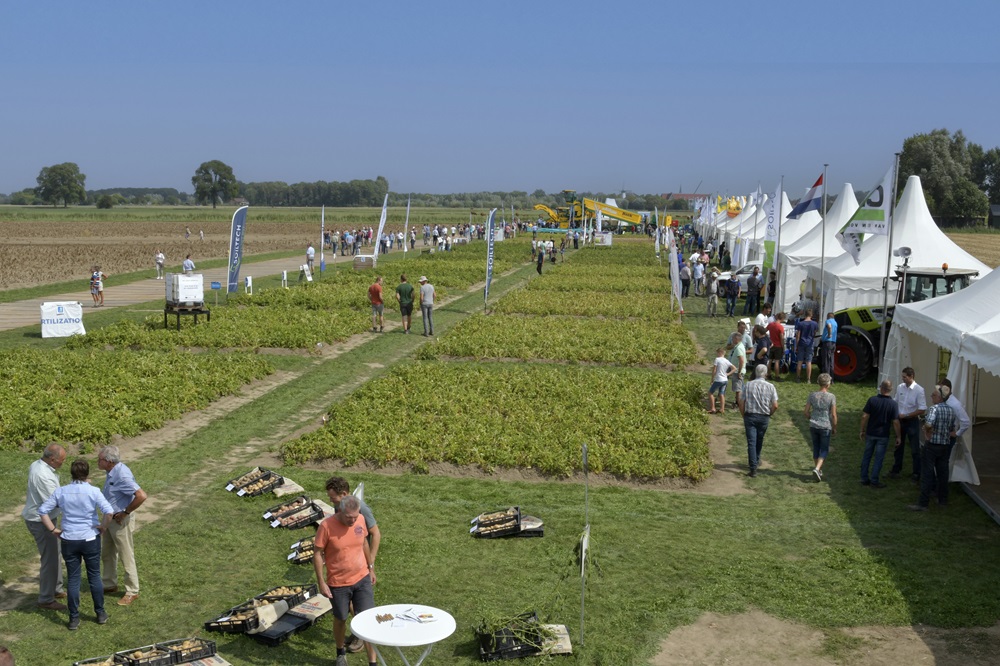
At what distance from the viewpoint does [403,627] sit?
7.20 meters

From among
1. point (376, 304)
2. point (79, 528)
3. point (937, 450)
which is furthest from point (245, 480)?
point (376, 304)

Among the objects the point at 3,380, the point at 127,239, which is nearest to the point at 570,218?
the point at 127,239

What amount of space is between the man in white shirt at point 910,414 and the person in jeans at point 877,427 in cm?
40

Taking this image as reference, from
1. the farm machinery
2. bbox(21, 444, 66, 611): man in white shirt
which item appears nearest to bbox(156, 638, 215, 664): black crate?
bbox(21, 444, 66, 611): man in white shirt

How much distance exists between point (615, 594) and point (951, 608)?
338 cm

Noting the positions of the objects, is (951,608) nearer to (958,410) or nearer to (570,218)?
(958,410)

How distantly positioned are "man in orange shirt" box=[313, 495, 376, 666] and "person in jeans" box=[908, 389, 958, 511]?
323 inches

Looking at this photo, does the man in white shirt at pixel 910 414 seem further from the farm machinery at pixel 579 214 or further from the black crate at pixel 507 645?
the farm machinery at pixel 579 214

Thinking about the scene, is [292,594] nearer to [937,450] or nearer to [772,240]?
[937,450]

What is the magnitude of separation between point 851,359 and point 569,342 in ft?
24.6

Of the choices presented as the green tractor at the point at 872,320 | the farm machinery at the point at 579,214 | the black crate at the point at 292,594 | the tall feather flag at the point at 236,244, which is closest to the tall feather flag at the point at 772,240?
the green tractor at the point at 872,320

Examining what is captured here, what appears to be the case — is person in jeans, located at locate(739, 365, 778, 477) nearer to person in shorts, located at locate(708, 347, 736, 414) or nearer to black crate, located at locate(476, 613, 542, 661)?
person in shorts, located at locate(708, 347, 736, 414)

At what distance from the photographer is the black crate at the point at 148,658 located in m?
7.76

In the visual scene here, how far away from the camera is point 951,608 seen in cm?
948
